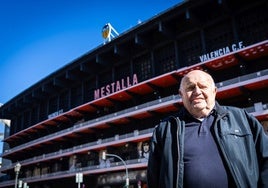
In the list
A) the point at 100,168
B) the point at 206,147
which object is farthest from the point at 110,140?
the point at 206,147

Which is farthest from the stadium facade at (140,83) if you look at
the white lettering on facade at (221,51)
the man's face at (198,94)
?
the man's face at (198,94)

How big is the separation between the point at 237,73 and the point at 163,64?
8.28m

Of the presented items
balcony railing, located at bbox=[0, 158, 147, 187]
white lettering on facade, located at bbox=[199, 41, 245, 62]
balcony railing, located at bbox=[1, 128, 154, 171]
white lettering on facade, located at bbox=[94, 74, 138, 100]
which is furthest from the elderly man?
white lettering on facade, located at bbox=[94, 74, 138, 100]

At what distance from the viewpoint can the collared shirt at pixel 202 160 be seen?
2.44m

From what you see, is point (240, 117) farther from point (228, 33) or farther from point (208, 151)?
point (228, 33)

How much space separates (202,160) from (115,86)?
3399 cm

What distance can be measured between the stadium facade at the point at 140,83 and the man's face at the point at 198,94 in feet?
71.2

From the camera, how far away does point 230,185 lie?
7.88 ft

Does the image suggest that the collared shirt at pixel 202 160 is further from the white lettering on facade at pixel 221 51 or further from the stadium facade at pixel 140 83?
the white lettering on facade at pixel 221 51

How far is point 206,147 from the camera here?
2.56m

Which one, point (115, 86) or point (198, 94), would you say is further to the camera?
point (115, 86)

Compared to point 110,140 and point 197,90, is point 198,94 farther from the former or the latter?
point 110,140

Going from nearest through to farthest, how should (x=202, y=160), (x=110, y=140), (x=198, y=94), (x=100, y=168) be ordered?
1. (x=202, y=160)
2. (x=198, y=94)
3. (x=100, y=168)
4. (x=110, y=140)

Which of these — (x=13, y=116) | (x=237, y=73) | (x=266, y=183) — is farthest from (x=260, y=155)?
(x=13, y=116)
